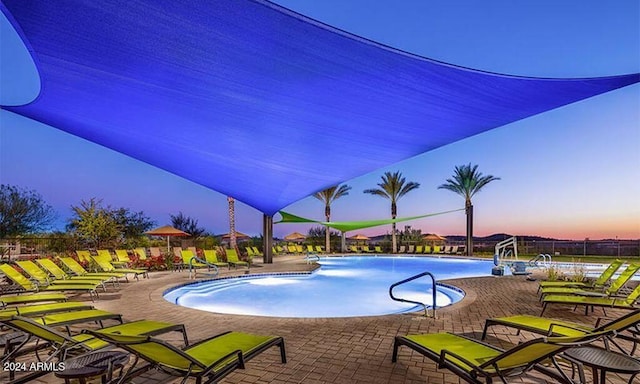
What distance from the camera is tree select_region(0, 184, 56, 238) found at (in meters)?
20.0

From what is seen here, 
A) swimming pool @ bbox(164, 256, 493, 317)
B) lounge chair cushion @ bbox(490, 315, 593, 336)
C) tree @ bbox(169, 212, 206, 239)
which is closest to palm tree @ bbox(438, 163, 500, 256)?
swimming pool @ bbox(164, 256, 493, 317)

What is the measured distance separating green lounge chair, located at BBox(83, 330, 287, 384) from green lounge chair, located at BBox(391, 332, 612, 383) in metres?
1.43

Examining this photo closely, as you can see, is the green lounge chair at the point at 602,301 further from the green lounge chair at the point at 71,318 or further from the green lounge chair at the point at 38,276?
the green lounge chair at the point at 38,276

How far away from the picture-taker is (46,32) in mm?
3635

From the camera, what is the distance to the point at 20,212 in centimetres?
2066

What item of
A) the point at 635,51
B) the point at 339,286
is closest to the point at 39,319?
the point at 339,286

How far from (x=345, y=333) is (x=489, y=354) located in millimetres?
2085

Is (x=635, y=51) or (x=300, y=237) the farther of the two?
(x=300, y=237)

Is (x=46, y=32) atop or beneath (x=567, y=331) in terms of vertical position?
atop

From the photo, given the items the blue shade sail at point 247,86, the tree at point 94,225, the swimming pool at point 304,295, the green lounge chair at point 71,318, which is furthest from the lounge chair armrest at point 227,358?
the tree at point 94,225

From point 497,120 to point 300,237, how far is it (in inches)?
951

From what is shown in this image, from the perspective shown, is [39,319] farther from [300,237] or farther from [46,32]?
[300,237]

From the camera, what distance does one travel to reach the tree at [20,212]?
2005 cm

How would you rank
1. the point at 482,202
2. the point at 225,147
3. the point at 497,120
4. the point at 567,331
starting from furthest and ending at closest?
1. the point at 482,202
2. the point at 225,147
3. the point at 497,120
4. the point at 567,331
